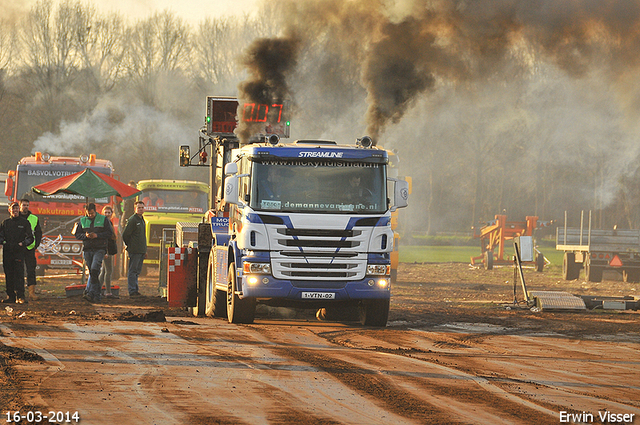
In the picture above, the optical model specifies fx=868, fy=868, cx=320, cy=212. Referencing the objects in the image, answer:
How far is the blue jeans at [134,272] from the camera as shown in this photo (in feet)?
63.0

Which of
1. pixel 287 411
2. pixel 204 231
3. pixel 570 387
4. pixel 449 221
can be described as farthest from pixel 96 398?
pixel 449 221

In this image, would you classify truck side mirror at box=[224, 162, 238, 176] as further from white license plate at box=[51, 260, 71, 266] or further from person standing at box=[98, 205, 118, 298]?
white license plate at box=[51, 260, 71, 266]

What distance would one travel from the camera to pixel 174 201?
26.5 metres

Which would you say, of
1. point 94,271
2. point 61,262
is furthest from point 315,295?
point 61,262

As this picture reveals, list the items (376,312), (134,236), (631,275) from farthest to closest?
(631,275) → (134,236) → (376,312)

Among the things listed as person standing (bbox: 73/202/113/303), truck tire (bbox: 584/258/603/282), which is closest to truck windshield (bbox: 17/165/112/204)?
person standing (bbox: 73/202/113/303)

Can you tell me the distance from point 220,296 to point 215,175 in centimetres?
293

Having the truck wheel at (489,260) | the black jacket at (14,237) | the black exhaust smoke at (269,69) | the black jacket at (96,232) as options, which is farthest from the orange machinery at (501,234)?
the black jacket at (14,237)

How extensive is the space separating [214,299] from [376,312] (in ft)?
9.83

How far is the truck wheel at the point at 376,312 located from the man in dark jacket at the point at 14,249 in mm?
6999

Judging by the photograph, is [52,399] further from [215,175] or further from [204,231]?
[215,175]

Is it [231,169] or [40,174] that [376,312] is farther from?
[40,174]

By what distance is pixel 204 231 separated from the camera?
15633mm

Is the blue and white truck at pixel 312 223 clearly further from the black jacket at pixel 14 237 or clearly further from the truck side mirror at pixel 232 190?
the black jacket at pixel 14 237
